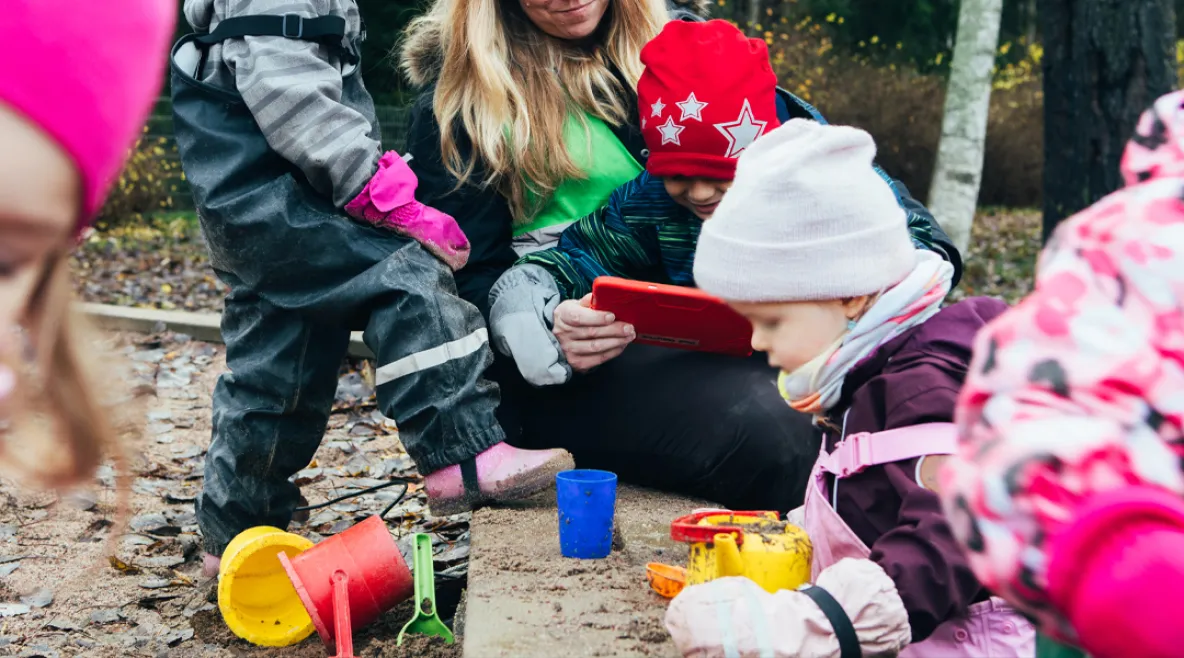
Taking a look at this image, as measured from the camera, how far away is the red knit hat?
9.55 ft

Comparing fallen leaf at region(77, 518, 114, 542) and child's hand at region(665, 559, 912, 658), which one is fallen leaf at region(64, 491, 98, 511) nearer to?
fallen leaf at region(77, 518, 114, 542)

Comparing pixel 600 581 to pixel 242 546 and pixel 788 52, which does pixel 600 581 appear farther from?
pixel 788 52

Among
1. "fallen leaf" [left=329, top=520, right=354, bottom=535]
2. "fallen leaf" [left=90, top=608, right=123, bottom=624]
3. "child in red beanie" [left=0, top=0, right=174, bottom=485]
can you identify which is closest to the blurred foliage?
"fallen leaf" [left=329, top=520, right=354, bottom=535]

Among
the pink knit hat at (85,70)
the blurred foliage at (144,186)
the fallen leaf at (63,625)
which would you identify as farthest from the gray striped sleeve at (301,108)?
the blurred foliage at (144,186)

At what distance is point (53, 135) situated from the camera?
114 centimetres

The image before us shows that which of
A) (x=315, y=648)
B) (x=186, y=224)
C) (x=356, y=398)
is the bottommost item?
(x=186, y=224)

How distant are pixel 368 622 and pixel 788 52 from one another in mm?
14630

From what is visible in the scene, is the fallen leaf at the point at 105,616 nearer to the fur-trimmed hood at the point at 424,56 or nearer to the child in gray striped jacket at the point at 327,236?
the child in gray striped jacket at the point at 327,236

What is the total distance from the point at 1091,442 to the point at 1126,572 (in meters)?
0.12

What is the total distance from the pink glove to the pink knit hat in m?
1.74

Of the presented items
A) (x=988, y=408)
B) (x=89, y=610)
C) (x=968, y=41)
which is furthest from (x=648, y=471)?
(x=968, y=41)

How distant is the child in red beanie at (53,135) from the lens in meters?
1.11

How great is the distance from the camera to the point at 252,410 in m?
3.27

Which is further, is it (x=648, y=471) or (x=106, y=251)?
(x=106, y=251)
